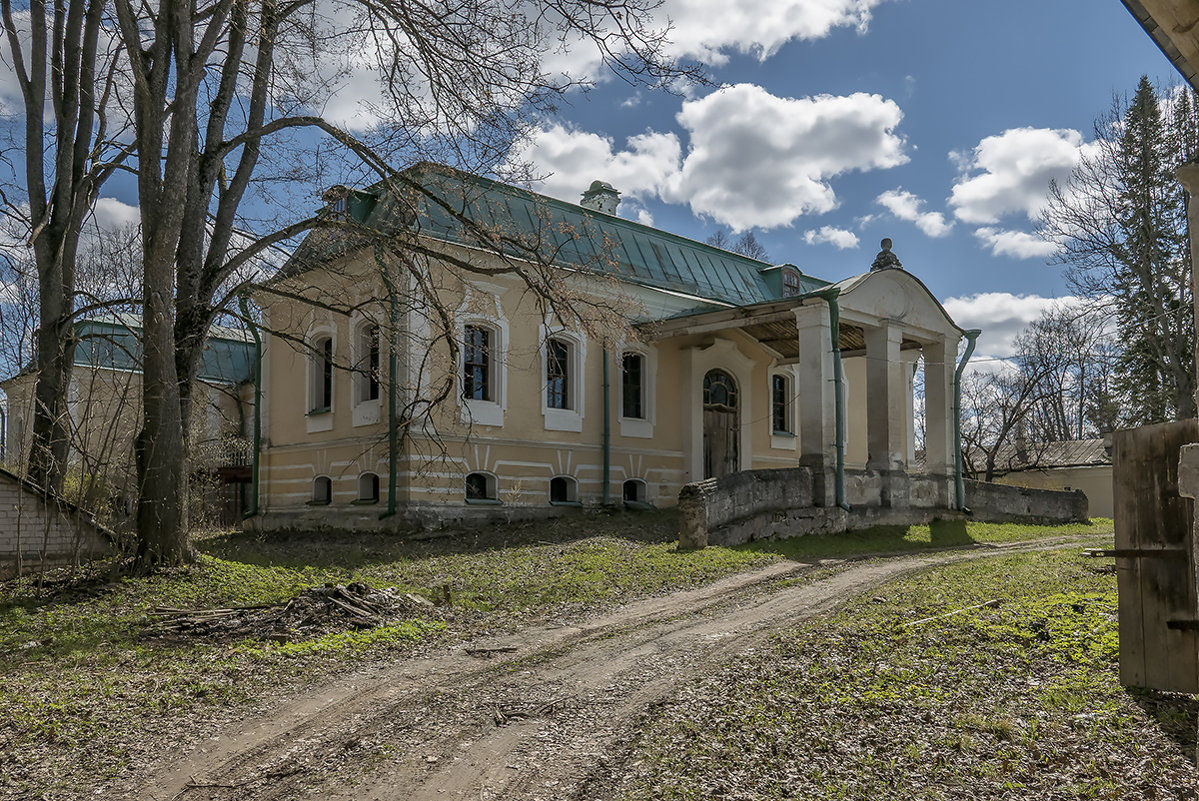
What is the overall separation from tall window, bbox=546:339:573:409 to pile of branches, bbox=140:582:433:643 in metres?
10.3

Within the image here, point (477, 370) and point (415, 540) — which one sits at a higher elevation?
point (477, 370)

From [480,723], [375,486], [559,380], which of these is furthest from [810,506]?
[480,723]

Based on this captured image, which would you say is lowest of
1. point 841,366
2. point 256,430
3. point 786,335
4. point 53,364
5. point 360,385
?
point 256,430

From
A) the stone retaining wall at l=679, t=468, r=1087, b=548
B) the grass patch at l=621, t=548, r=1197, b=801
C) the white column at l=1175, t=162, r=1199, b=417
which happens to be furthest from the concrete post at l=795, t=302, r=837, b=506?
the white column at l=1175, t=162, r=1199, b=417

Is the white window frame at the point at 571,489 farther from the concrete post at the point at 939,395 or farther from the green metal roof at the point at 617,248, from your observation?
the concrete post at the point at 939,395

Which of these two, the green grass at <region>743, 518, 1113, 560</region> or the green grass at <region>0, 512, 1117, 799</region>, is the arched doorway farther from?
the green grass at <region>0, 512, 1117, 799</region>

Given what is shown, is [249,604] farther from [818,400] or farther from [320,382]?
[320,382]

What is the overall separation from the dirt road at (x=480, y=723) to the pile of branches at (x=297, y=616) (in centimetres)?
128

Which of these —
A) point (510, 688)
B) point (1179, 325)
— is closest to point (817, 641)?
point (510, 688)

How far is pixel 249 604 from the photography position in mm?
8906

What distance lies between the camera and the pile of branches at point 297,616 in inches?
311

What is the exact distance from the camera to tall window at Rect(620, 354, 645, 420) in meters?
20.8

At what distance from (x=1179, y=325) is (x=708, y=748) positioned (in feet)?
69.4

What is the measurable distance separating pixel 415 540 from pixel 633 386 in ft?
23.2
